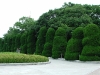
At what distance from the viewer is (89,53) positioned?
1898cm

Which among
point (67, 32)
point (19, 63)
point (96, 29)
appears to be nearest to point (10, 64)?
point (19, 63)

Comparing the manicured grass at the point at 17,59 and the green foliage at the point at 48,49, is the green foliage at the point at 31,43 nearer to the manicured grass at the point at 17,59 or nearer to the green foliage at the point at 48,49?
the green foliage at the point at 48,49

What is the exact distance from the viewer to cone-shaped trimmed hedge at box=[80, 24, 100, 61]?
62.0 feet

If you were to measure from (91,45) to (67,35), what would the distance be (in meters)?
7.05

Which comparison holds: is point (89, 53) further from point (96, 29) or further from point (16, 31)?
point (16, 31)

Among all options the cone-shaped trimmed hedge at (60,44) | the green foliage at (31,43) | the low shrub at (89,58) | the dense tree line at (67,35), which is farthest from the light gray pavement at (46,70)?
the green foliage at (31,43)

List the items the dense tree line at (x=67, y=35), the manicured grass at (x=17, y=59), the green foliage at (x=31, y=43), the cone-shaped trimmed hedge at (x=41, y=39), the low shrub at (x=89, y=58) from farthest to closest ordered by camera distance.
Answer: the green foliage at (x=31, y=43) < the cone-shaped trimmed hedge at (x=41, y=39) < the dense tree line at (x=67, y=35) < the low shrub at (x=89, y=58) < the manicured grass at (x=17, y=59)

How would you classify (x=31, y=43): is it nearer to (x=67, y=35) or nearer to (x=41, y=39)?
(x=41, y=39)

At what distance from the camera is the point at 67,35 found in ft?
85.5

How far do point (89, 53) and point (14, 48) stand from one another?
22.5 m

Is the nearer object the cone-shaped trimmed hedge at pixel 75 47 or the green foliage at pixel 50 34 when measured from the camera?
the cone-shaped trimmed hedge at pixel 75 47

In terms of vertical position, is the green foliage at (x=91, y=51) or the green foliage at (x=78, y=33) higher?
the green foliage at (x=78, y=33)

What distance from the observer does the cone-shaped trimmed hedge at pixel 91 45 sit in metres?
18.9

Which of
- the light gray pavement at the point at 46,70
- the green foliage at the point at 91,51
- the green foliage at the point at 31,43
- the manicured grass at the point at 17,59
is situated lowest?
the light gray pavement at the point at 46,70
